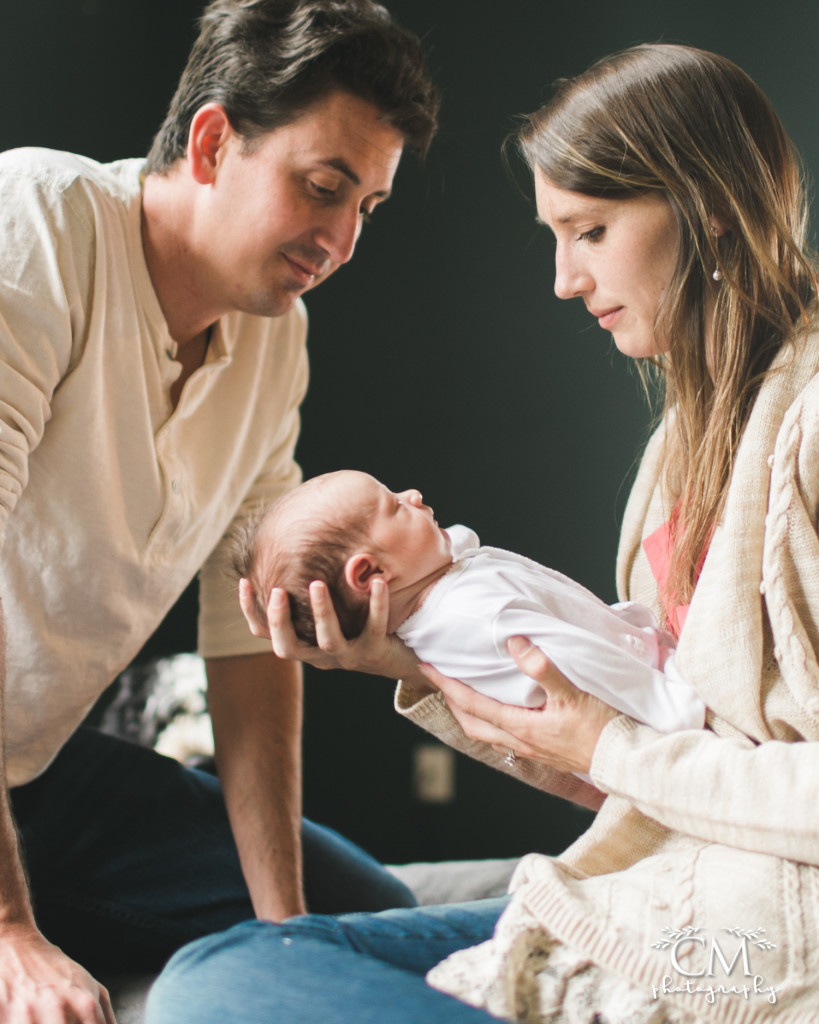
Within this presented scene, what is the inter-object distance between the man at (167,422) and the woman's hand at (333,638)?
16.5 inches

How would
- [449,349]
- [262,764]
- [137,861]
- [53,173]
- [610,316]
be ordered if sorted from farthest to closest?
[449,349]
[262,764]
[137,861]
[53,173]
[610,316]

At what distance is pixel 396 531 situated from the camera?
4.07ft

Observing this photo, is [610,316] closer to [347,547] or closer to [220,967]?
[347,547]

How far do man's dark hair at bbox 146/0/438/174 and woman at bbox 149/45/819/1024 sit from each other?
0.45 meters

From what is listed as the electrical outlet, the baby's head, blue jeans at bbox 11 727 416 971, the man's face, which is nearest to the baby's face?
the baby's head

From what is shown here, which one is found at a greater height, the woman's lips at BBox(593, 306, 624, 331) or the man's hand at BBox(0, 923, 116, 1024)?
the woman's lips at BBox(593, 306, 624, 331)

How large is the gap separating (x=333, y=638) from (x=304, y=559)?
0.11 metres

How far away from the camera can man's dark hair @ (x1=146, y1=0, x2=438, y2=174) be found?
1.62m

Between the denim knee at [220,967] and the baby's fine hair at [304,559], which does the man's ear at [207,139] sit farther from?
the denim knee at [220,967]

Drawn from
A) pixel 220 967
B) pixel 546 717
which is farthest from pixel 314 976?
pixel 546 717

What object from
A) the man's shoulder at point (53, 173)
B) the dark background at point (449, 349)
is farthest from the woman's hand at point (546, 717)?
the dark background at point (449, 349)

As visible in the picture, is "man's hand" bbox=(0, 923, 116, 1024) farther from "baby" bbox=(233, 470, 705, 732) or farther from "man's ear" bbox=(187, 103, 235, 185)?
"man's ear" bbox=(187, 103, 235, 185)

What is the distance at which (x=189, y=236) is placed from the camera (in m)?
1.64

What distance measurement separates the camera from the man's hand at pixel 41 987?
3.72 ft
